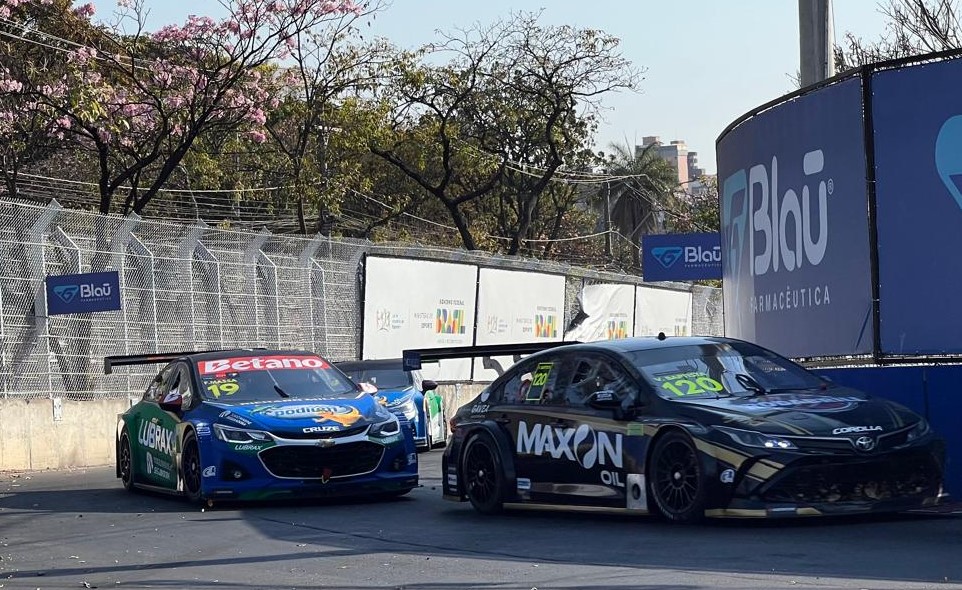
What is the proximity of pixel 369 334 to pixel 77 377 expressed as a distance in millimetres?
8452

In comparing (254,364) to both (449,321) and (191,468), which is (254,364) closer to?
(191,468)

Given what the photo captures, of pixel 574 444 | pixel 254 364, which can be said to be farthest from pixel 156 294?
pixel 574 444

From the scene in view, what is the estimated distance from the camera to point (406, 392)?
1992cm

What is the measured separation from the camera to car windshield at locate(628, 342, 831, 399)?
10508 mm

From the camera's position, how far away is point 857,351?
11.7 metres

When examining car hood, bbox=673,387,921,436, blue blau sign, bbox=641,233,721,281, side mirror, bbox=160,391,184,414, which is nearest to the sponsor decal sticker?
side mirror, bbox=160,391,184,414

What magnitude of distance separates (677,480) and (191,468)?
493 cm

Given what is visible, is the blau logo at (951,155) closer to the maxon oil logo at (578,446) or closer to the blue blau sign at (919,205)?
the blue blau sign at (919,205)

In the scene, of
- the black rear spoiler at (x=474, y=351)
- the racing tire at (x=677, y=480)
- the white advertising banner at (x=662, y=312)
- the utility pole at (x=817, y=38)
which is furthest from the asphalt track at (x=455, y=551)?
the white advertising banner at (x=662, y=312)

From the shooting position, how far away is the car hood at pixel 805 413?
9.58 meters

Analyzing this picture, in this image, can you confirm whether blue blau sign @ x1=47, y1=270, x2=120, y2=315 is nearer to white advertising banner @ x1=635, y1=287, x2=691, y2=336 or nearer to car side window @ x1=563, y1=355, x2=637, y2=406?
car side window @ x1=563, y1=355, x2=637, y2=406

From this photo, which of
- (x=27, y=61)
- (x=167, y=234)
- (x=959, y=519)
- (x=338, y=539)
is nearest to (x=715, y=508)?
(x=959, y=519)

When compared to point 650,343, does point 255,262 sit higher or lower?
higher

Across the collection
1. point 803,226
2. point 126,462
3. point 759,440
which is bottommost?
point 126,462
